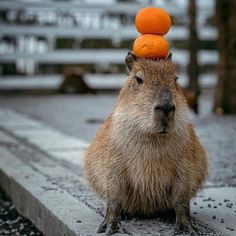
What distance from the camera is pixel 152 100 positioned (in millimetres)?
3023

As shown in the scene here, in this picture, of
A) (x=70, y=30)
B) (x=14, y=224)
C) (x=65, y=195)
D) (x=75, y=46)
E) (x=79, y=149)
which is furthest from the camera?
(x=75, y=46)

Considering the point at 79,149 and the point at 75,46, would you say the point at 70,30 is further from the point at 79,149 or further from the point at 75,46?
the point at 79,149

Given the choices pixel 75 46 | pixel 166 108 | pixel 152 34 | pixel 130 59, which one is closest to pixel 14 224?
pixel 130 59

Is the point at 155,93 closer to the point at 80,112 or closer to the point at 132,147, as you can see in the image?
the point at 132,147

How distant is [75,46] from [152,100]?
14110mm

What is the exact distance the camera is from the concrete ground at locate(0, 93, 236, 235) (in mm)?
3499

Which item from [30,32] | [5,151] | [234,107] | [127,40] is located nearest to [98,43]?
[127,40]

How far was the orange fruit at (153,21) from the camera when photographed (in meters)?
3.37

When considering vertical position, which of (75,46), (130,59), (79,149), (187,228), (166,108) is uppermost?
(130,59)

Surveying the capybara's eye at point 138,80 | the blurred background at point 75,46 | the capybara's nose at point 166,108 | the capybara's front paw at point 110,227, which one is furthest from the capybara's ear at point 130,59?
the blurred background at point 75,46

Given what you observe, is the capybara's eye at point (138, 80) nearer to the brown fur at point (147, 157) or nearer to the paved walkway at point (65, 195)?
the brown fur at point (147, 157)

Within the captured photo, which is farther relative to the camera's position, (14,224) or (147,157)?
(14,224)

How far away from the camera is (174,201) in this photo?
3252 mm

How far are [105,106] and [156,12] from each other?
8.75 m
